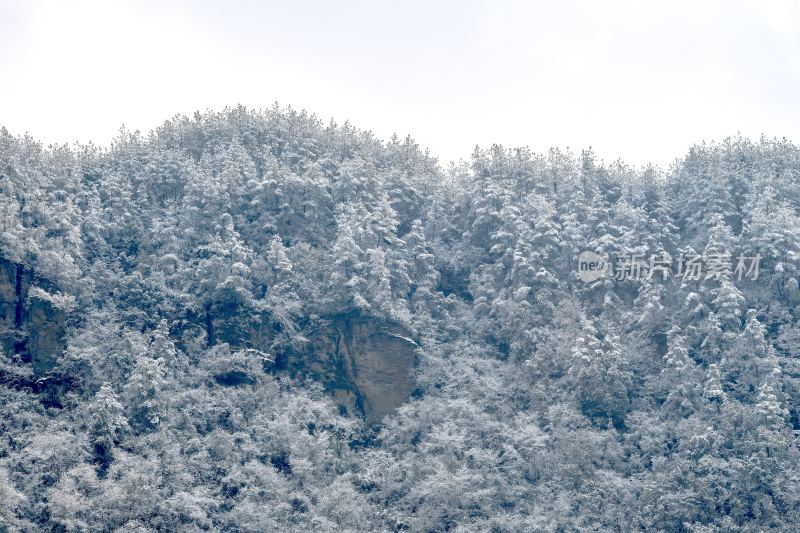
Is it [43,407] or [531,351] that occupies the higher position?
[531,351]

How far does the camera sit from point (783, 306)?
212 ft

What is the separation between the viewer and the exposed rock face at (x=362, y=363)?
6188 cm

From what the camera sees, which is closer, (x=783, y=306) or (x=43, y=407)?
(x=43, y=407)

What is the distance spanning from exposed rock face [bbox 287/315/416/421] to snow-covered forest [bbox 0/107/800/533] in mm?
153

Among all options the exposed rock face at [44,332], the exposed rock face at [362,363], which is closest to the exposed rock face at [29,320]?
the exposed rock face at [44,332]

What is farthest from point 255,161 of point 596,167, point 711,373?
point 711,373

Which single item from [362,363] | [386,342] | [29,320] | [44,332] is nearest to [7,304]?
[29,320]

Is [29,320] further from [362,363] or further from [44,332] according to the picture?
[362,363]

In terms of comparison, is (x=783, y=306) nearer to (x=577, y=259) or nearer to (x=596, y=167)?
(x=577, y=259)

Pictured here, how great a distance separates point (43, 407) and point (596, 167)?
47.9 meters

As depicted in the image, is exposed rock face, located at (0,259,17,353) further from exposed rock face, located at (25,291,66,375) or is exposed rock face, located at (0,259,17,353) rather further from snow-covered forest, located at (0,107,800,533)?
exposed rock face, located at (25,291,66,375)

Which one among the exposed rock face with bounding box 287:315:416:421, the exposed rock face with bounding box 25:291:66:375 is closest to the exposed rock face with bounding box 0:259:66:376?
the exposed rock face with bounding box 25:291:66:375

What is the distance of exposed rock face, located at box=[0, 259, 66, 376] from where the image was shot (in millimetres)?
57406

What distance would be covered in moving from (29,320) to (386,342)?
2322 centimetres
